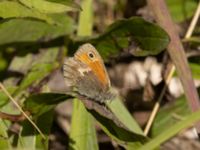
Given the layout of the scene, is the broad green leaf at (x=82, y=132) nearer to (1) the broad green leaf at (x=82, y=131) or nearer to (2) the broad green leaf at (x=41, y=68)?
(1) the broad green leaf at (x=82, y=131)

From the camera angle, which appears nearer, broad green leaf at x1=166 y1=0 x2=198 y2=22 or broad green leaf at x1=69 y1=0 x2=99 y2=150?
broad green leaf at x1=69 y1=0 x2=99 y2=150

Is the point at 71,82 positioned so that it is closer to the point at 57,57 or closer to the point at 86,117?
the point at 86,117

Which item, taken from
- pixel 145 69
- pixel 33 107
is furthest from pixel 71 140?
pixel 145 69

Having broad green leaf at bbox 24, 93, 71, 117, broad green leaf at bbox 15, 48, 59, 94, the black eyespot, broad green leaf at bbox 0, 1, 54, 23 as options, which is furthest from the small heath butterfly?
broad green leaf at bbox 15, 48, 59, 94

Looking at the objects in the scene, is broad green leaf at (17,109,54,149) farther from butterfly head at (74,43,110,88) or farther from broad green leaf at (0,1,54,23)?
broad green leaf at (0,1,54,23)

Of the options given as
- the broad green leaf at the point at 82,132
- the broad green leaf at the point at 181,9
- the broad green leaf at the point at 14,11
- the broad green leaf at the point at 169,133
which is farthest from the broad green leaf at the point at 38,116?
the broad green leaf at the point at 181,9

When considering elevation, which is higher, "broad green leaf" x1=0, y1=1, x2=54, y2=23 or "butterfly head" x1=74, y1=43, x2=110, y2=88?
"broad green leaf" x1=0, y1=1, x2=54, y2=23

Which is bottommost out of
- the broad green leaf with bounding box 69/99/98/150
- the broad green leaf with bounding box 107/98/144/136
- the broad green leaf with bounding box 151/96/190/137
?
the broad green leaf with bounding box 151/96/190/137
